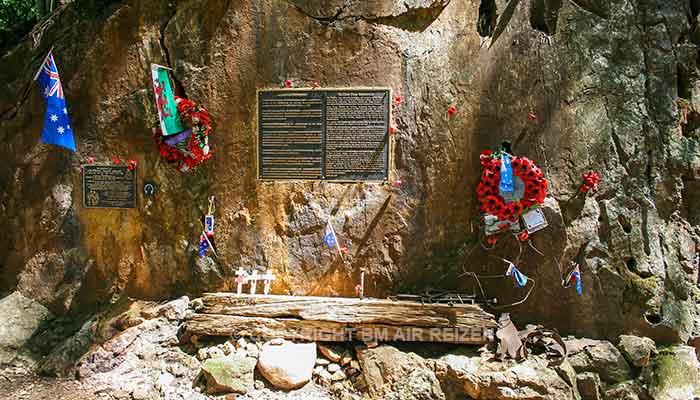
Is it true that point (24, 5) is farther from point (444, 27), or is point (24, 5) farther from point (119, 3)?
point (444, 27)

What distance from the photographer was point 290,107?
5.18 metres

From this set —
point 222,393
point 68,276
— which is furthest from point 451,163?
point 68,276

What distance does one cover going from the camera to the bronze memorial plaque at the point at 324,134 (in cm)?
509

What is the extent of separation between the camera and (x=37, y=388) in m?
4.81

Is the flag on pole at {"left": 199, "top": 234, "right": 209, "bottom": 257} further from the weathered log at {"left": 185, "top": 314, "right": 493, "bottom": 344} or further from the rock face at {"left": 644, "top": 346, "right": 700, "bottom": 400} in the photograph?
the rock face at {"left": 644, "top": 346, "right": 700, "bottom": 400}

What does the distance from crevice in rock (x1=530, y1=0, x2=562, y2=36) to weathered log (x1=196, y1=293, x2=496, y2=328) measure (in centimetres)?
338

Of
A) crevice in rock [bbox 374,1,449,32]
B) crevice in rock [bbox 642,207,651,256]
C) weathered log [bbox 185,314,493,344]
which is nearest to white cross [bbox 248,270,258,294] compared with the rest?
weathered log [bbox 185,314,493,344]

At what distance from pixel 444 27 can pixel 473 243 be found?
261 cm

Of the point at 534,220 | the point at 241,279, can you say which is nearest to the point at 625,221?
the point at 534,220

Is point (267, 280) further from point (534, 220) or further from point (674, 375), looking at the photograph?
point (674, 375)

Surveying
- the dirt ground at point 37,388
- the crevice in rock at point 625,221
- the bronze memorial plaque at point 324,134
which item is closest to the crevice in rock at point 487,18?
the bronze memorial plaque at point 324,134

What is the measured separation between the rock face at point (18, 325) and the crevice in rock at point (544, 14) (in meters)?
7.16

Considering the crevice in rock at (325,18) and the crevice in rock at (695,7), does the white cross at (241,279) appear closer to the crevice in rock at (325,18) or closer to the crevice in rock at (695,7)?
the crevice in rock at (325,18)

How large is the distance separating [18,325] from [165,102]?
11.3ft
